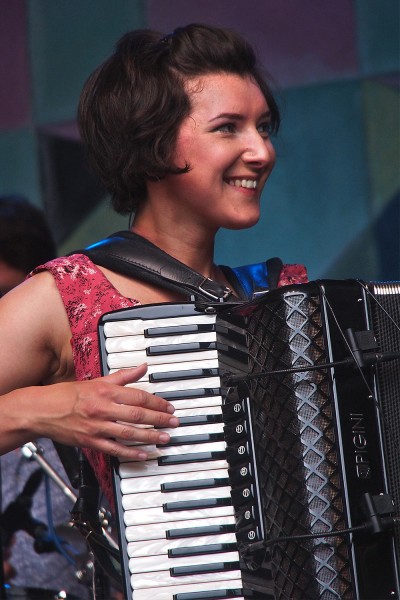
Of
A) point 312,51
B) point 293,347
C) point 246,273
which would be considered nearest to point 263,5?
point 312,51

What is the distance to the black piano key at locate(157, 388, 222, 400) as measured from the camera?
1822mm

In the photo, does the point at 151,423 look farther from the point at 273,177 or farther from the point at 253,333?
the point at 273,177

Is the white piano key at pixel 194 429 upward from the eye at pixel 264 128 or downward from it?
downward

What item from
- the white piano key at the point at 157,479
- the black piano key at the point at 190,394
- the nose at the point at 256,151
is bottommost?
the white piano key at the point at 157,479

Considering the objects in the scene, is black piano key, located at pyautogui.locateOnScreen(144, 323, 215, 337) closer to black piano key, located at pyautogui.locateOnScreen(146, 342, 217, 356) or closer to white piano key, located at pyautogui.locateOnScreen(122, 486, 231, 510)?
black piano key, located at pyautogui.locateOnScreen(146, 342, 217, 356)

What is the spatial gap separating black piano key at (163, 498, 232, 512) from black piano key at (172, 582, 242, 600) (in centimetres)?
14

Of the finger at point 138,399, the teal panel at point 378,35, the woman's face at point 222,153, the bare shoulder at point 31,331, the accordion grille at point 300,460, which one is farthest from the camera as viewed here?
the teal panel at point 378,35

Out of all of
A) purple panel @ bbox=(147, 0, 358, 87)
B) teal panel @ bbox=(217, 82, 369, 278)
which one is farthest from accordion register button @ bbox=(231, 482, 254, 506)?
purple panel @ bbox=(147, 0, 358, 87)

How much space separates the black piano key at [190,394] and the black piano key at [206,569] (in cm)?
29

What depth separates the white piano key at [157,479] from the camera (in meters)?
1.80

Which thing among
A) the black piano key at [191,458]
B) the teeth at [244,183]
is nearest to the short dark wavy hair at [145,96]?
the teeth at [244,183]

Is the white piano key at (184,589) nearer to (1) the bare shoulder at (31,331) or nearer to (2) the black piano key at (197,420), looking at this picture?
(2) the black piano key at (197,420)

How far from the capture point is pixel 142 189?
2.35 m

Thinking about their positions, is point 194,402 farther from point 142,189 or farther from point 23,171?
point 23,171
